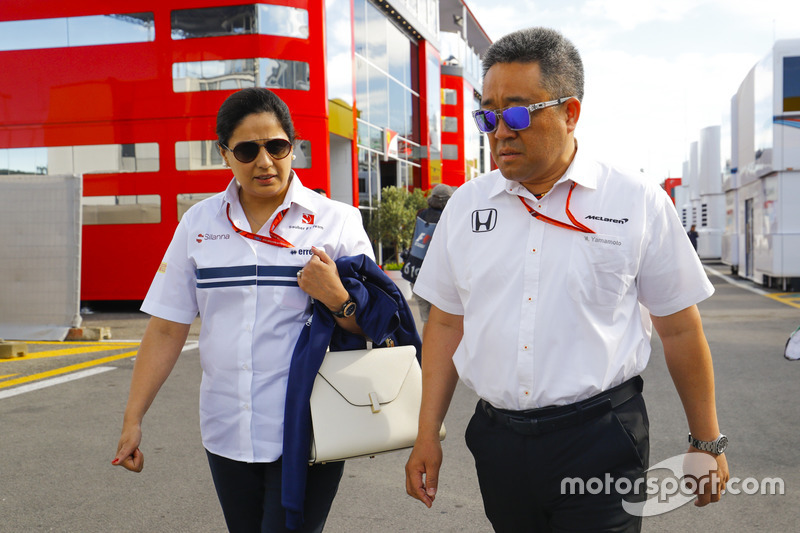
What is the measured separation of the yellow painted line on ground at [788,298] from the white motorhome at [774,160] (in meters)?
0.47

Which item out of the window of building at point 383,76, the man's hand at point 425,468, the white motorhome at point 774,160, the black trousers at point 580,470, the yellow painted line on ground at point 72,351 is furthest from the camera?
the window of building at point 383,76

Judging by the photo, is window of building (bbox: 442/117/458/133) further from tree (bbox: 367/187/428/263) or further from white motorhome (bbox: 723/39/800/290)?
white motorhome (bbox: 723/39/800/290)

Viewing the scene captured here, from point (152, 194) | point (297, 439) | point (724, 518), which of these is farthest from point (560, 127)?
point (152, 194)

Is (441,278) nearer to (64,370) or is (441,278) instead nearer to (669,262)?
(669,262)

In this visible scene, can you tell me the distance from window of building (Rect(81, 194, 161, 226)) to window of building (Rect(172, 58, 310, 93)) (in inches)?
91.4

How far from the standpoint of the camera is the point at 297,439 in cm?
237

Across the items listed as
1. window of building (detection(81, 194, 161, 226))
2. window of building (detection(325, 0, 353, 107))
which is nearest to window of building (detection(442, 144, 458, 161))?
window of building (detection(325, 0, 353, 107))

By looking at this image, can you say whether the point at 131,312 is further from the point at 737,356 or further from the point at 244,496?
the point at 244,496

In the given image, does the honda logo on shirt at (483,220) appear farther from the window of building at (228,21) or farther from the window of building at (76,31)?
the window of building at (76,31)

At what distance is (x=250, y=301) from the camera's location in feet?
8.08

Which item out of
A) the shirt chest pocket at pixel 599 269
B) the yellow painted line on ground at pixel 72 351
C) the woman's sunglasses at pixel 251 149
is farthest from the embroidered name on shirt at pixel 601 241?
the yellow painted line on ground at pixel 72 351

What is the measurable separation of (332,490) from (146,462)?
315cm

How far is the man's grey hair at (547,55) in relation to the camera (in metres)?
2.11

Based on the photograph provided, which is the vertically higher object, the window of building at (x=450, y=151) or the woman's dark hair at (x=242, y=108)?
the window of building at (x=450, y=151)
